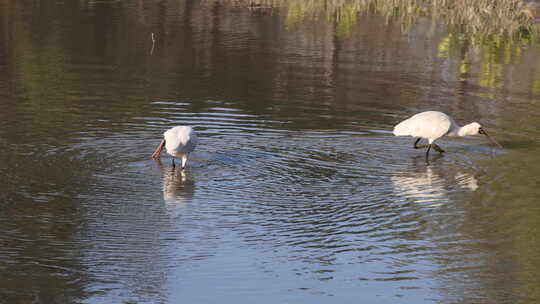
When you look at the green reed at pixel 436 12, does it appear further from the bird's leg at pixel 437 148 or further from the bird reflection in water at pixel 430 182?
the bird reflection in water at pixel 430 182

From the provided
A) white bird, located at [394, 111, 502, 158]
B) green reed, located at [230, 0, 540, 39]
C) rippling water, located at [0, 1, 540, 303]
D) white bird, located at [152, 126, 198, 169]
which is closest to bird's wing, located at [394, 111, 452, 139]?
white bird, located at [394, 111, 502, 158]

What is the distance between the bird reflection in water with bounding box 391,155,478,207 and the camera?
1277 cm

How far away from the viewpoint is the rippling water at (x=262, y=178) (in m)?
9.45

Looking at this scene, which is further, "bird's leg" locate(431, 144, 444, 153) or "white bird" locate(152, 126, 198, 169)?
"bird's leg" locate(431, 144, 444, 153)

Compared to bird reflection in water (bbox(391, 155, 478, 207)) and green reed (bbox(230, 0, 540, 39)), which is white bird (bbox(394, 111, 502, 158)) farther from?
green reed (bbox(230, 0, 540, 39))

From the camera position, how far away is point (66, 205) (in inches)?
463

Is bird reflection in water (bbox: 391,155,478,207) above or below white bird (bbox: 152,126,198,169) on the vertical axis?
below

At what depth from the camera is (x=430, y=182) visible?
44.7 ft

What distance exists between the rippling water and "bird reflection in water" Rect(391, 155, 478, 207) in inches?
1.8

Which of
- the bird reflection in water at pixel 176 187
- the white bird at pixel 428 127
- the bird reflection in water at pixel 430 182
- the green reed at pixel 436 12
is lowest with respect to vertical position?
the bird reflection in water at pixel 430 182

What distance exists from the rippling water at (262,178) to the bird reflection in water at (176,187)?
0.05 m

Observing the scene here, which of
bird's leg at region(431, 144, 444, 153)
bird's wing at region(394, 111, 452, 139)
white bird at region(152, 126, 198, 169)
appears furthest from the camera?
bird's leg at region(431, 144, 444, 153)

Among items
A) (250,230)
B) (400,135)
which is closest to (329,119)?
(400,135)

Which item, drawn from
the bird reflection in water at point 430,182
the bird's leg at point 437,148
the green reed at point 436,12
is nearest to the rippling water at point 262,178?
the bird reflection in water at point 430,182
